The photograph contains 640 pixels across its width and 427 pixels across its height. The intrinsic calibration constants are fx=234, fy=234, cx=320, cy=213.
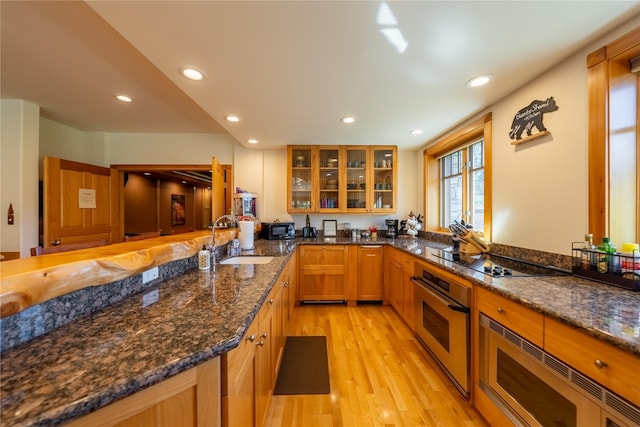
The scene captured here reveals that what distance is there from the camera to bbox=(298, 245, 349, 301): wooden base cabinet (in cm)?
308

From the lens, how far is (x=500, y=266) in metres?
1.67

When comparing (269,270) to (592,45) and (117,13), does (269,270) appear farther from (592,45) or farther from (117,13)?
(592,45)

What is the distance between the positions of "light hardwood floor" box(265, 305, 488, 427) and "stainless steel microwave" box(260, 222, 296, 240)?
1.24 metres

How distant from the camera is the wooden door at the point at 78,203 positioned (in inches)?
107

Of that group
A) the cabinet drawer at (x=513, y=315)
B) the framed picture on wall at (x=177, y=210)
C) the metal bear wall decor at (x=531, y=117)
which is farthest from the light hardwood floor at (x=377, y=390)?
the framed picture on wall at (x=177, y=210)

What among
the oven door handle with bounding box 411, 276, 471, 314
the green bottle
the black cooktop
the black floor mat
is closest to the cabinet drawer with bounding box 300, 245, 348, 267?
the black floor mat

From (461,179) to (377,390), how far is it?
247cm

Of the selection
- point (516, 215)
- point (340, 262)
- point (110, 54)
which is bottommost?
point (340, 262)

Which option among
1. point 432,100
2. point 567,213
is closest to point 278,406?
point 567,213

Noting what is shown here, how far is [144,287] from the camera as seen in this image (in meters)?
1.18

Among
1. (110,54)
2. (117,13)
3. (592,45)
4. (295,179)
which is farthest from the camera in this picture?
(295,179)

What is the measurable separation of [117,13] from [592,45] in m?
2.53

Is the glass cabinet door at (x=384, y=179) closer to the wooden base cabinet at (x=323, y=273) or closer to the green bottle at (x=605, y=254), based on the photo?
the wooden base cabinet at (x=323, y=273)

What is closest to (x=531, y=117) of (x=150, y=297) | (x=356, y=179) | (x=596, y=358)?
(x=596, y=358)
